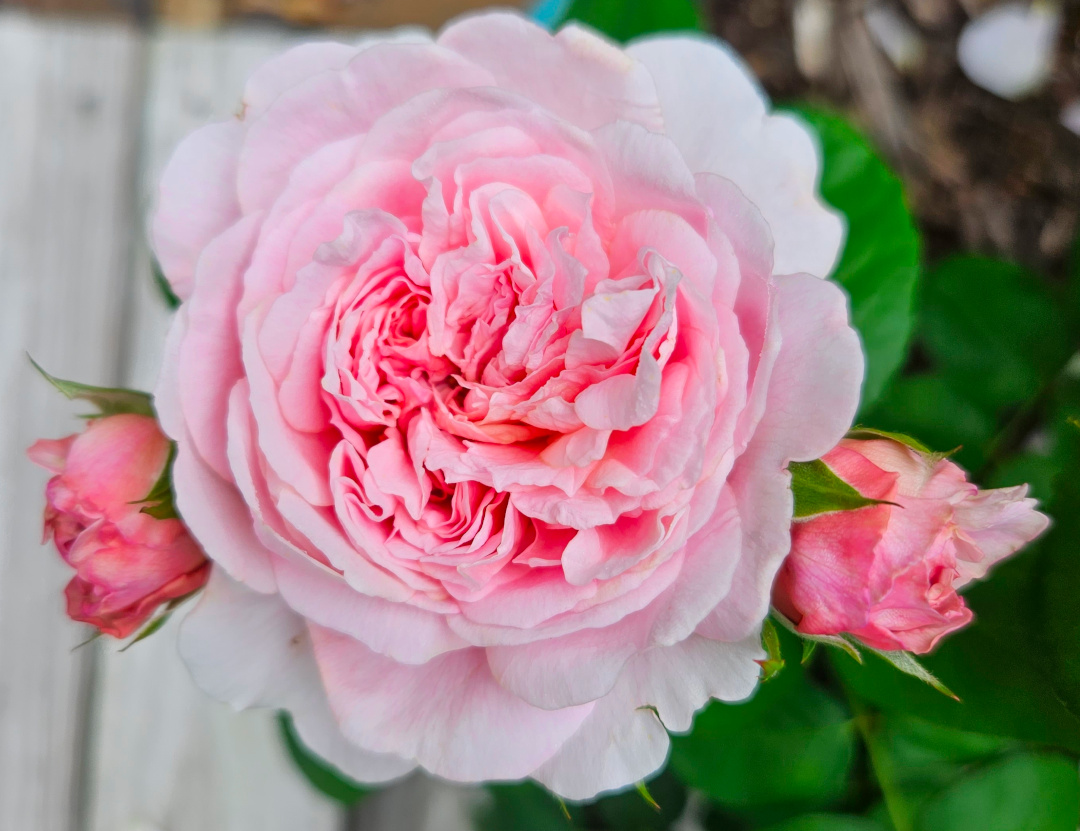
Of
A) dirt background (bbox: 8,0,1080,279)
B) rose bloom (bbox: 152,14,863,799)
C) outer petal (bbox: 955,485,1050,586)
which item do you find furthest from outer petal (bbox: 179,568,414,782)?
dirt background (bbox: 8,0,1080,279)

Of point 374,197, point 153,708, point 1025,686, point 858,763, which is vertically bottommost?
point 153,708

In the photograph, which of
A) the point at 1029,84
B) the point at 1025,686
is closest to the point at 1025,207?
the point at 1029,84

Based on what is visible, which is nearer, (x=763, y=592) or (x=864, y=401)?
(x=763, y=592)

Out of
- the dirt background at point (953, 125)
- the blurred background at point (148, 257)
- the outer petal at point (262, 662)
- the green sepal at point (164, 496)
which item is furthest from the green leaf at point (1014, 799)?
the dirt background at point (953, 125)

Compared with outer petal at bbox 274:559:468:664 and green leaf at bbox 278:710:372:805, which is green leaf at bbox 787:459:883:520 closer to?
outer petal at bbox 274:559:468:664

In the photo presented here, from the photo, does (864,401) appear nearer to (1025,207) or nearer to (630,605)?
(630,605)

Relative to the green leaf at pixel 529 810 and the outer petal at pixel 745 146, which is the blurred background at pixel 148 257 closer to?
the green leaf at pixel 529 810

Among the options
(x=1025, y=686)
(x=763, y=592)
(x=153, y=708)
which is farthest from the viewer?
(x=153, y=708)

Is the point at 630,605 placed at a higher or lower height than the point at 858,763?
higher
